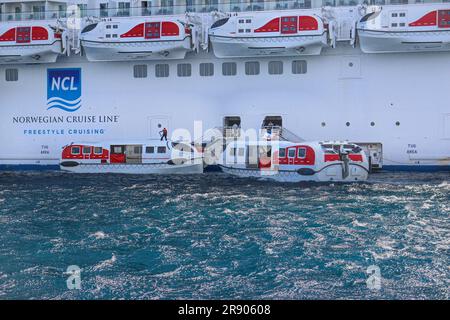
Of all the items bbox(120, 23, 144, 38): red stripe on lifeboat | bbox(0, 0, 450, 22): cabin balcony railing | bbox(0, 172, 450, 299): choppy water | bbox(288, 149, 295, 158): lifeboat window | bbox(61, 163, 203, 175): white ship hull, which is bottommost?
bbox(0, 172, 450, 299): choppy water

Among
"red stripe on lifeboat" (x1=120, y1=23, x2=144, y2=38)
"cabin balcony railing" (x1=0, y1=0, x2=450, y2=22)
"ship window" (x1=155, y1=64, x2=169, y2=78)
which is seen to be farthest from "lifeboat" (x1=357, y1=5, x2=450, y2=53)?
"red stripe on lifeboat" (x1=120, y1=23, x2=144, y2=38)

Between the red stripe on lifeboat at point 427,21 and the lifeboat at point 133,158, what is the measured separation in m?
12.5

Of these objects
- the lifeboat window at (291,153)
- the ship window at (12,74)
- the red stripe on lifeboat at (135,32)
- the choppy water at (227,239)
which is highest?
the red stripe on lifeboat at (135,32)

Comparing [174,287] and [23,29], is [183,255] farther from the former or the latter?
[23,29]

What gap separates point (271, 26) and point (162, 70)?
6.61m

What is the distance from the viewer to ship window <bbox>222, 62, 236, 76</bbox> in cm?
3634

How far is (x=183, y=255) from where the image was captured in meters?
18.2

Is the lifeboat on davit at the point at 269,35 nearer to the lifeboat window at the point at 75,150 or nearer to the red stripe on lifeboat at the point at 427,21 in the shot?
the red stripe on lifeboat at the point at 427,21

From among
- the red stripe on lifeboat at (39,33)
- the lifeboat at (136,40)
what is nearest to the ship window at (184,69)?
the lifeboat at (136,40)

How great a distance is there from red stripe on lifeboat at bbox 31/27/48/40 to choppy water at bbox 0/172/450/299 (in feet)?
30.4

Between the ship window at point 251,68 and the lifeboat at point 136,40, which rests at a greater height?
the lifeboat at point 136,40

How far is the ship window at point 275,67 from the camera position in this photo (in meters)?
35.9

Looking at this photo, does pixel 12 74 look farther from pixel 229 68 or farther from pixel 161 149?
pixel 229 68

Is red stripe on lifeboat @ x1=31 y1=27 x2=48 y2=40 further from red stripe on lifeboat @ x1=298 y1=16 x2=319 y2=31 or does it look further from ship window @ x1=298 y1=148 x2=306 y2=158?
ship window @ x1=298 y1=148 x2=306 y2=158
